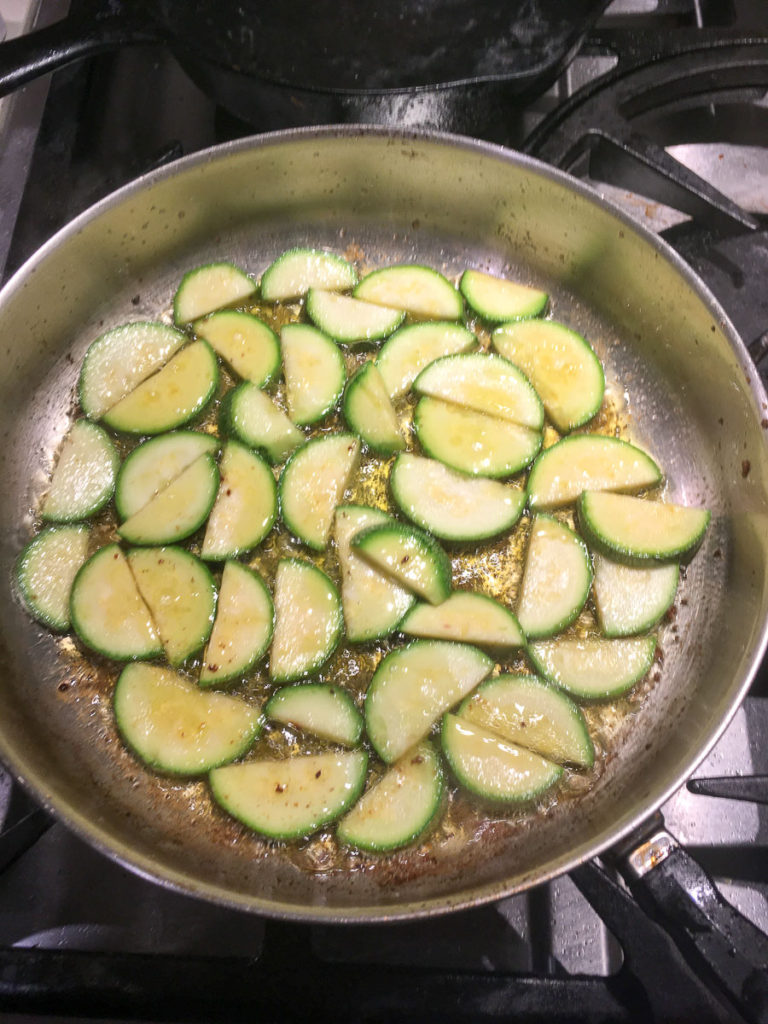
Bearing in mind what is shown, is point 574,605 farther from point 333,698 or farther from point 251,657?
point 251,657

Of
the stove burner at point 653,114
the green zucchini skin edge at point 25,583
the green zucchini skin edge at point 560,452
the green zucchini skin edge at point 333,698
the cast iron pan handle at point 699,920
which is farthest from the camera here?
the stove burner at point 653,114

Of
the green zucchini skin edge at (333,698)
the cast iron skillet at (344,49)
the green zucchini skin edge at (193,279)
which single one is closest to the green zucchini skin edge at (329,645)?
the green zucchini skin edge at (333,698)

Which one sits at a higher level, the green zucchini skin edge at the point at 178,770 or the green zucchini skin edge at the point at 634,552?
the green zucchini skin edge at the point at 634,552

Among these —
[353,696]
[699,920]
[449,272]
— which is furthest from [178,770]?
[449,272]

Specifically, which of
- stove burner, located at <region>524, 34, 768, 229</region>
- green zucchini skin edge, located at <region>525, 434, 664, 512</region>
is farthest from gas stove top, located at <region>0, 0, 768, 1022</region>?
green zucchini skin edge, located at <region>525, 434, 664, 512</region>

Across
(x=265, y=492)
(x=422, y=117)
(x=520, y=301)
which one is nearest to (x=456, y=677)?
(x=265, y=492)

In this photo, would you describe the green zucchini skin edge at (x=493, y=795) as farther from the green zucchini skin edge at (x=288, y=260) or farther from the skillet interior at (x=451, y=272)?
the green zucchini skin edge at (x=288, y=260)

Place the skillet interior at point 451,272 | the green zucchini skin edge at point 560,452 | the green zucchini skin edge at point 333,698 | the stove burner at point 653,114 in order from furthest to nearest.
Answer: the stove burner at point 653,114 → the green zucchini skin edge at point 560,452 → the green zucchini skin edge at point 333,698 → the skillet interior at point 451,272

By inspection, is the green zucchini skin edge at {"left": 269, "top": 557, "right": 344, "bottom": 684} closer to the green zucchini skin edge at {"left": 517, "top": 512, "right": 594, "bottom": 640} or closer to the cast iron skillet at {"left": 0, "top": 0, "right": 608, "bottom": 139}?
the green zucchini skin edge at {"left": 517, "top": 512, "right": 594, "bottom": 640}

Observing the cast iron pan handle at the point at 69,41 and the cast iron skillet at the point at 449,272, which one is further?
the cast iron pan handle at the point at 69,41
